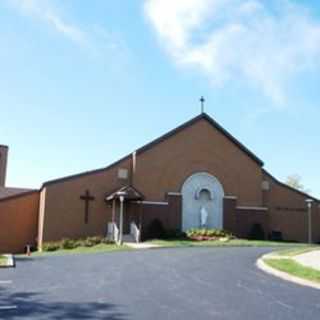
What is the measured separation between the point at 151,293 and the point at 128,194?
21751mm

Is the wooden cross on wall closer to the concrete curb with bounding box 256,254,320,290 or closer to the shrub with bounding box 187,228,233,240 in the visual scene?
the shrub with bounding box 187,228,233,240

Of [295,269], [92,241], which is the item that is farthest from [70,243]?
[295,269]

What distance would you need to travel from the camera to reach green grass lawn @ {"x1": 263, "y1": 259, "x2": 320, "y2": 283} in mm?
13658

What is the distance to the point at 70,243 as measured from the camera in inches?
1181

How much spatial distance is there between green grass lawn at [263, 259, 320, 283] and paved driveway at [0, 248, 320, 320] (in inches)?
27.0

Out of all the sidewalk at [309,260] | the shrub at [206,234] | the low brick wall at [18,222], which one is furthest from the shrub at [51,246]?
the sidewalk at [309,260]

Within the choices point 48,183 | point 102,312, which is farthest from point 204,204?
point 102,312

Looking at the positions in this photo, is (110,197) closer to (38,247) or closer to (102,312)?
(38,247)

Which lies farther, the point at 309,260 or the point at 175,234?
the point at 175,234

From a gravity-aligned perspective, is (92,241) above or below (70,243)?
above

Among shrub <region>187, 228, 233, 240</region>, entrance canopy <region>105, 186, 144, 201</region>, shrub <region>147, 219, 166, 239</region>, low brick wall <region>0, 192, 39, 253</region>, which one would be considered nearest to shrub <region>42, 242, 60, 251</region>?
low brick wall <region>0, 192, 39, 253</region>

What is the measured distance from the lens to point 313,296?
1120 cm

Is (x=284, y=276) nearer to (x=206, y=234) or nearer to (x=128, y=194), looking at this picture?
(x=206, y=234)

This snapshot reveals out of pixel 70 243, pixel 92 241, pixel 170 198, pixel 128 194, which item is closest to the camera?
pixel 70 243
